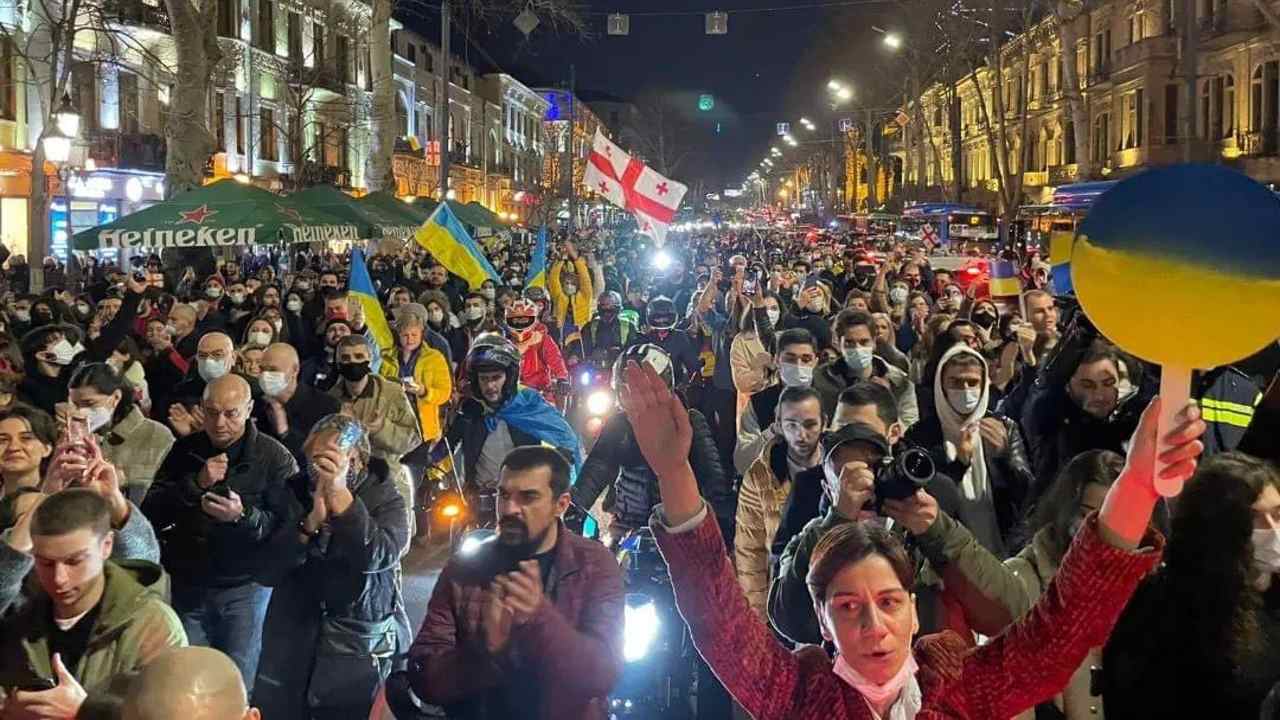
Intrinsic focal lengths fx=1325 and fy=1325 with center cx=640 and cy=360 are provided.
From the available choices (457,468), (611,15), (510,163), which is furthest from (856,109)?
(457,468)

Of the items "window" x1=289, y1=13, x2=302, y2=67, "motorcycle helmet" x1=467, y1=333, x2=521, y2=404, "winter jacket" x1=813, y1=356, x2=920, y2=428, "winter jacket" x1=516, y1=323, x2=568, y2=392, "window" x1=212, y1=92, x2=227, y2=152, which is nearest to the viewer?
"motorcycle helmet" x1=467, y1=333, x2=521, y2=404

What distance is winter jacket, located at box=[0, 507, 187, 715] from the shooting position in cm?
360

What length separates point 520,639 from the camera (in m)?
3.61

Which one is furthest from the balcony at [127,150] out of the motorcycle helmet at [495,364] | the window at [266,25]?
the motorcycle helmet at [495,364]

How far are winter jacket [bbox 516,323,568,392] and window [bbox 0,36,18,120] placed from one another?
80.1 feet

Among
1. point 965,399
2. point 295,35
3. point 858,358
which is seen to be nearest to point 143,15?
point 295,35

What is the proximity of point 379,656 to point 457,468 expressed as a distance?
2.68 meters

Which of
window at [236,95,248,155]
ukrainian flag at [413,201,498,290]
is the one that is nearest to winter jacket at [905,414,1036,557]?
ukrainian flag at [413,201,498,290]

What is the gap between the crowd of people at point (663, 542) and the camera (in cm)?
276

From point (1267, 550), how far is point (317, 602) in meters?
3.16

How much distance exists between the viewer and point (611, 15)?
99.3 ft

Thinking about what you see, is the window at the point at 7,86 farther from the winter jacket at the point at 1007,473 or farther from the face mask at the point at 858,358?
the winter jacket at the point at 1007,473

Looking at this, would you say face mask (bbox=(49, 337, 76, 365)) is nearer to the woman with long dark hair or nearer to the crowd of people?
the crowd of people

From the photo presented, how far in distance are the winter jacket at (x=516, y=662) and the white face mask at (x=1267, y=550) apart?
1.84m
